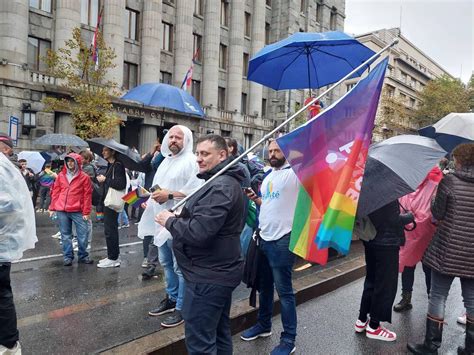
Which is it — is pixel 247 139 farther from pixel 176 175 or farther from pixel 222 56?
pixel 176 175

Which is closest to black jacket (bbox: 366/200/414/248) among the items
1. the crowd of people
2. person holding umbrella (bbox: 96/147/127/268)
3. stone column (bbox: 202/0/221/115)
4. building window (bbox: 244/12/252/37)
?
the crowd of people

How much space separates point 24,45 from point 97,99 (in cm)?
519

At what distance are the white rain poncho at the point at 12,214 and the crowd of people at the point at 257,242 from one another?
1 centimetres

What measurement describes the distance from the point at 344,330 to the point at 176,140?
279 centimetres

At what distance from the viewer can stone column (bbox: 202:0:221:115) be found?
28.2 metres

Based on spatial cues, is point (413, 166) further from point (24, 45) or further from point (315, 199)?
point (24, 45)

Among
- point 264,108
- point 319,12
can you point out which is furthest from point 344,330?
point 319,12

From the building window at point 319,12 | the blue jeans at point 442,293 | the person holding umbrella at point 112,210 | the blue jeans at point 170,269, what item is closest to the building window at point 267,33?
the building window at point 319,12

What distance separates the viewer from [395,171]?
9.94 feet

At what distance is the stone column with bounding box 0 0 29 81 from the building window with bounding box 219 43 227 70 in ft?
47.5

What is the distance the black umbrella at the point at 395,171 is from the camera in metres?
3.02

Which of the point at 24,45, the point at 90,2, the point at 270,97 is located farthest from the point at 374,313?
the point at 270,97

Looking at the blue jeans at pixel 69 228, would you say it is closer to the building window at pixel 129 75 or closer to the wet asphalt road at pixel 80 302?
the wet asphalt road at pixel 80 302

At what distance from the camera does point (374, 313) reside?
3.93 meters
